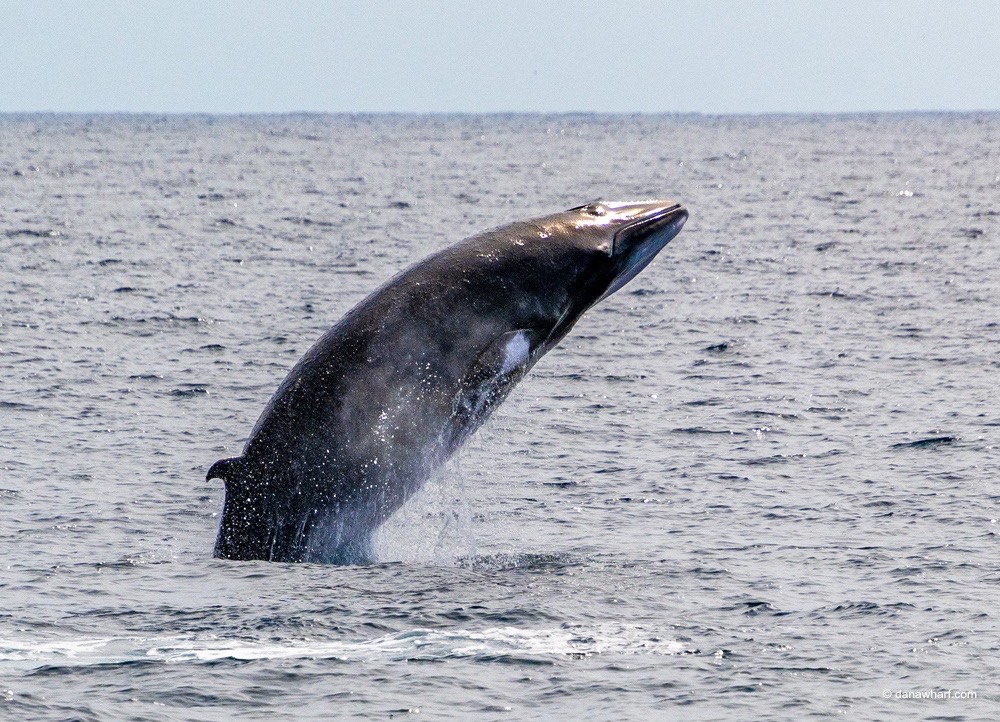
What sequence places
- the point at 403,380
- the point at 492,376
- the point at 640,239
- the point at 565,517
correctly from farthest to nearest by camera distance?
the point at 565,517 → the point at 640,239 → the point at 492,376 → the point at 403,380

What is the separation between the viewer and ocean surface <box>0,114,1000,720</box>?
12.3 m

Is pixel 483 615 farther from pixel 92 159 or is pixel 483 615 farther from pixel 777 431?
pixel 92 159

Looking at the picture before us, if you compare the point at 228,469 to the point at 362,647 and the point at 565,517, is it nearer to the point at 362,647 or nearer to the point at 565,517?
the point at 362,647

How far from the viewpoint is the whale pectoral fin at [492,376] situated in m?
13.4

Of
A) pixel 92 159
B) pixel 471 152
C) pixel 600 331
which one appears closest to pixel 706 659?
pixel 600 331

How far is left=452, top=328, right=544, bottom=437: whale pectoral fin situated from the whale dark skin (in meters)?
0.01

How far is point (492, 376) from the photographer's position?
1348 cm

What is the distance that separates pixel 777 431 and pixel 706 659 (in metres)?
10.6

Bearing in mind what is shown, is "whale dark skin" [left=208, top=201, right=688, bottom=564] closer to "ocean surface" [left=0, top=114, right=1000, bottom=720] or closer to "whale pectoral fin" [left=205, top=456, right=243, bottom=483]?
"whale pectoral fin" [left=205, top=456, right=243, bottom=483]

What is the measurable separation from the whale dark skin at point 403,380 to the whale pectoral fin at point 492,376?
12 millimetres

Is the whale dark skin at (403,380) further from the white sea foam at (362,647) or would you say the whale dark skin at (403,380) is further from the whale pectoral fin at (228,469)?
the white sea foam at (362,647)

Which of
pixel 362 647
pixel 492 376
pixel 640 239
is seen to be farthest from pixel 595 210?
pixel 362 647

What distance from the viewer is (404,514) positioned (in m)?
16.8

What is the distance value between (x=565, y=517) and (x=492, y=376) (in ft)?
16.0
